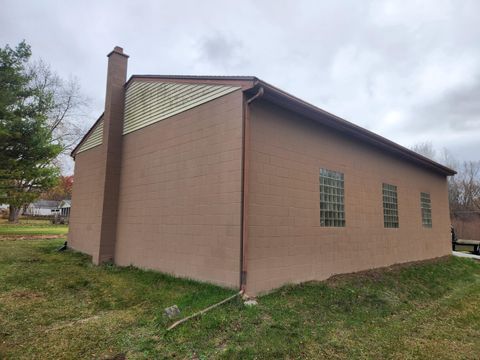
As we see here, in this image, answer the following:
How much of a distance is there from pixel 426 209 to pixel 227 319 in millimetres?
10582

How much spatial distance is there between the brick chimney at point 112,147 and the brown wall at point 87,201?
22 cm

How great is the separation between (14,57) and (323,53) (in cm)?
1544

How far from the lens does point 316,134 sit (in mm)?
7137

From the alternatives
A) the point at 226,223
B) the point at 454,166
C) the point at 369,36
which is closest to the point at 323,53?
the point at 369,36

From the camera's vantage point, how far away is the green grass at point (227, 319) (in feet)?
11.7

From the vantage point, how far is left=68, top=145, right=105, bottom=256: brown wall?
362 inches

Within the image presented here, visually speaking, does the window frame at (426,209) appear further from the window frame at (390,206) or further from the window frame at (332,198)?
the window frame at (332,198)

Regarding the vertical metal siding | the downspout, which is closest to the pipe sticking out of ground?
the downspout

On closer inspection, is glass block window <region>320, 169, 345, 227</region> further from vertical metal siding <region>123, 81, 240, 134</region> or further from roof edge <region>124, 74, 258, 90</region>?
vertical metal siding <region>123, 81, 240, 134</region>

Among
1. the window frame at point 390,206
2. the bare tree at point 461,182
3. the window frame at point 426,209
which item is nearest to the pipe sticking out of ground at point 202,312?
the window frame at point 390,206

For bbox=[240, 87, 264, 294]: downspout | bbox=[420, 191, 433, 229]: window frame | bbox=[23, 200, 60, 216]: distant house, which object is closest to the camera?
bbox=[240, 87, 264, 294]: downspout

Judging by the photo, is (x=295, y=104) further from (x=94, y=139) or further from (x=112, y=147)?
(x=94, y=139)

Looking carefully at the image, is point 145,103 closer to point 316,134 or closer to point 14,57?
point 316,134

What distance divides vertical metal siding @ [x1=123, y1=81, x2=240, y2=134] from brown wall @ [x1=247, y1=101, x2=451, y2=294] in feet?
4.56
